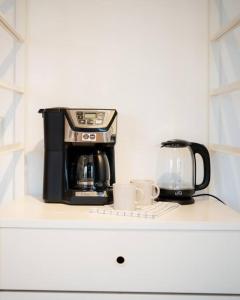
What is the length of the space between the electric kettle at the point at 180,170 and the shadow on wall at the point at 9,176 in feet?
2.01

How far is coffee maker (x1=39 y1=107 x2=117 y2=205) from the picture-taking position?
1.24m

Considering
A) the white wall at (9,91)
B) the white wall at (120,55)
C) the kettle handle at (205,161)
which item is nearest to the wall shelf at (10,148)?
the white wall at (9,91)

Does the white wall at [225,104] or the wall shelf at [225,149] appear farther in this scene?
the white wall at [225,104]

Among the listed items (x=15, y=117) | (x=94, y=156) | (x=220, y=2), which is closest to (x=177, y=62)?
(x=220, y=2)

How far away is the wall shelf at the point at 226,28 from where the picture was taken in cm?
116

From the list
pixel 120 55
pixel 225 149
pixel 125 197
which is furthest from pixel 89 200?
pixel 120 55

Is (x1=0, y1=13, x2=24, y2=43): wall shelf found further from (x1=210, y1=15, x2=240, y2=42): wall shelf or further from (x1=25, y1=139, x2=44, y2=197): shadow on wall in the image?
(x1=210, y1=15, x2=240, y2=42): wall shelf

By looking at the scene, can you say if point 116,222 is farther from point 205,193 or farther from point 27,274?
point 205,193

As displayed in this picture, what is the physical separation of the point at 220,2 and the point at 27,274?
1.29m

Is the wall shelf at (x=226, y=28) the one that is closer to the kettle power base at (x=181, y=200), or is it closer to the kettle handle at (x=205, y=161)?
the kettle handle at (x=205, y=161)

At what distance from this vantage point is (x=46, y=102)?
4.85 feet

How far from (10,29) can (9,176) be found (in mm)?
600

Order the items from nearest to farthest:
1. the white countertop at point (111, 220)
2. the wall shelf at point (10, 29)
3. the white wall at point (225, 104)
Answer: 1. the white countertop at point (111, 220)
2. the wall shelf at point (10, 29)
3. the white wall at point (225, 104)

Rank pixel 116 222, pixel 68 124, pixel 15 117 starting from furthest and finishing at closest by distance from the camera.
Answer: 1. pixel 15 117
2. pixel 68 124
3. pixel 116 222
